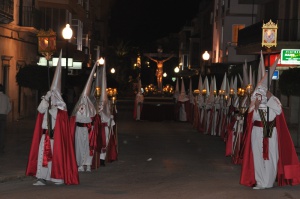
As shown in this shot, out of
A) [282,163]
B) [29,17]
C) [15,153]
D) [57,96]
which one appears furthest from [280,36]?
[57,96]

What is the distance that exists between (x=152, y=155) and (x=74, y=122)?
4781mm

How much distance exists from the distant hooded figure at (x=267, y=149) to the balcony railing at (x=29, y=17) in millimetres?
20818

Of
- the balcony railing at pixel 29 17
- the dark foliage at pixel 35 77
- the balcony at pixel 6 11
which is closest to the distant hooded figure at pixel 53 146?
the balcony at pixel 6 11

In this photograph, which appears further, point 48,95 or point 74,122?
point 74,122

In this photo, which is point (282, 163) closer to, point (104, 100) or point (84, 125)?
point (84, 125)

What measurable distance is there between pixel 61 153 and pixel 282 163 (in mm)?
4217

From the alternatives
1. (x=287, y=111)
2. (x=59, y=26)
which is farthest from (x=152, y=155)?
(x=59, y=26)

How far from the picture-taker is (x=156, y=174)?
567 inches

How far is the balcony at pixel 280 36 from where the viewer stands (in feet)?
105

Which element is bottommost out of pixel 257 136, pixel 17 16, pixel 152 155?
pixel 152 155

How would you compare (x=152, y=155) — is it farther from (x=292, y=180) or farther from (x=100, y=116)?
(x=292, y=180)

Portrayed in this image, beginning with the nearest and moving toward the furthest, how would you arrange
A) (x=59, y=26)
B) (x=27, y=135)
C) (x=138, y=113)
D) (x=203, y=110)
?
(x=27, y=135), (x=203, y=110), (x=138, y=113), (x=59, y=26)

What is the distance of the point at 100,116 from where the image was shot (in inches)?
619

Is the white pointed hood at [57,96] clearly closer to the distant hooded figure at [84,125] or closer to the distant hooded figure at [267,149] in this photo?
the distant hooded figure at [84,125]
